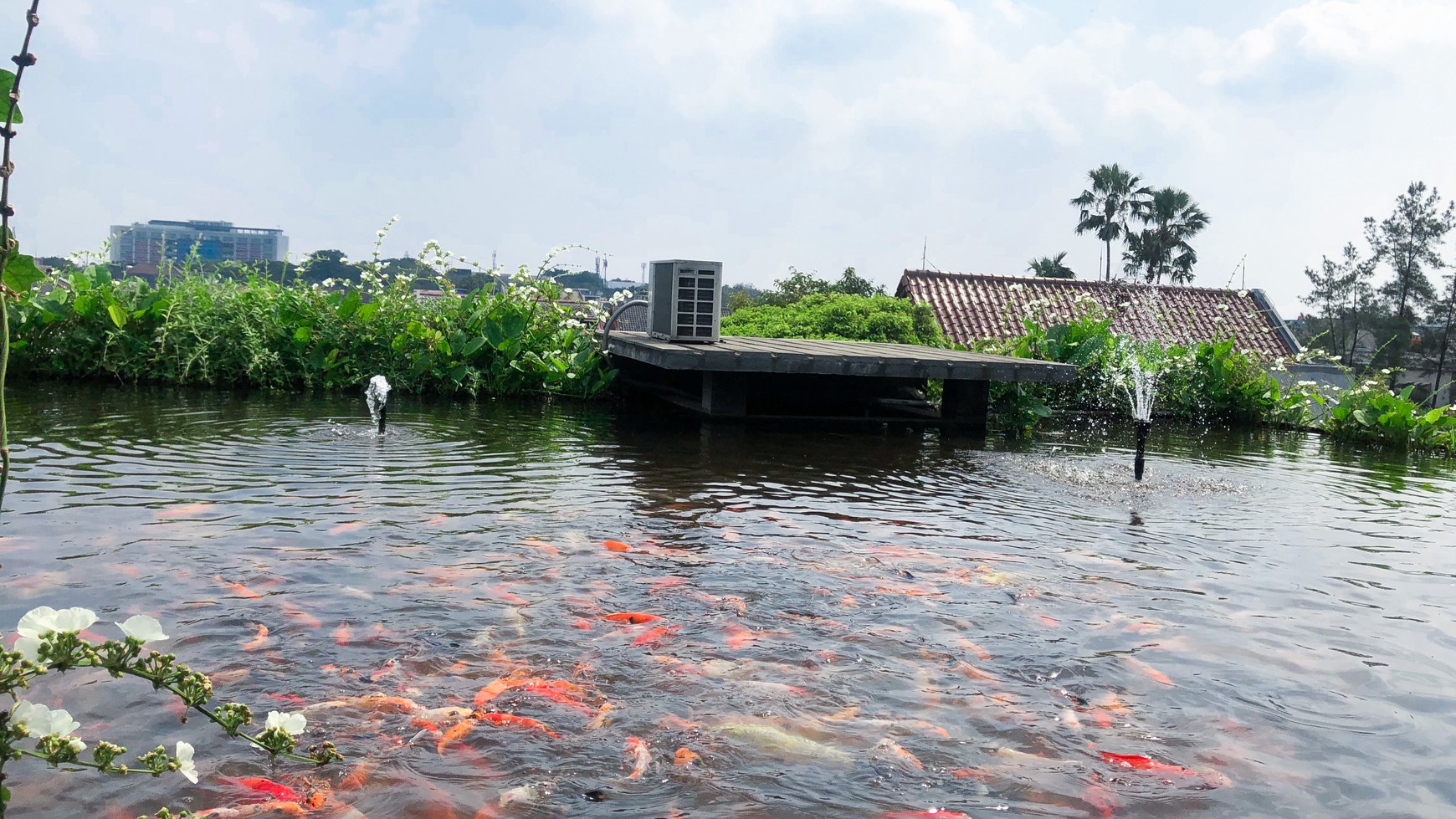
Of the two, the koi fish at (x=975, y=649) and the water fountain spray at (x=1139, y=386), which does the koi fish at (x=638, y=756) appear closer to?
the koi fish at (x=975, y=649)

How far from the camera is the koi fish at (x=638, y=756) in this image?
10.1 feet

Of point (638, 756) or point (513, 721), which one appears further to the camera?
point (513, 721)

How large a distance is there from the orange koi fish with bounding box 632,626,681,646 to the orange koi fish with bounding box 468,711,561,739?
80 centimetres

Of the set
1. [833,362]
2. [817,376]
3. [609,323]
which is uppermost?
[609,323]

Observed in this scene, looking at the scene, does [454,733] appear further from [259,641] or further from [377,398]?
[377,398]

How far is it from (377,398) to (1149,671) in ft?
30.0

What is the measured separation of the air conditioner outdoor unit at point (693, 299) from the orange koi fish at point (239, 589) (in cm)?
740

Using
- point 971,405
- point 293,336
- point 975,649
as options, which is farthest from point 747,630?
point 293,336

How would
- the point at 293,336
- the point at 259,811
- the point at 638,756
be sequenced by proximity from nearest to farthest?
the point at 259,811
the point at 638,756
the point at 293,336

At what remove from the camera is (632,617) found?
4469 mm

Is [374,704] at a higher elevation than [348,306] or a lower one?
lower

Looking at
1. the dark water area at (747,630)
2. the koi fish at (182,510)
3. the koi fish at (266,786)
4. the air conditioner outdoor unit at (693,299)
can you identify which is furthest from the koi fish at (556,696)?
the air conditioner outdoor unit at (693,299)

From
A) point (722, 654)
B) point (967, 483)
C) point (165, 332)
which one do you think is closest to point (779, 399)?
point (967, 483)

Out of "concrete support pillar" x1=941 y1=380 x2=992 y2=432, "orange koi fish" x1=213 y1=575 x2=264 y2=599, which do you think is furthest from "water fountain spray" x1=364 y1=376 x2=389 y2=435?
"concrete support pillar" x1=941 y1=380 x2=992 y2=432
